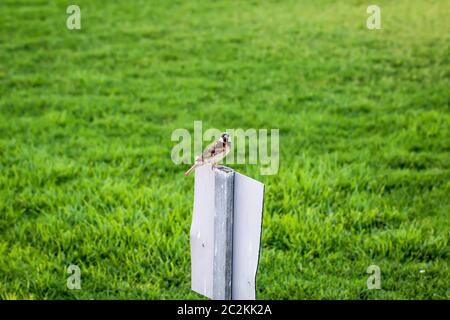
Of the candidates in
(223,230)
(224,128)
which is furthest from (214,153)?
(224,128)

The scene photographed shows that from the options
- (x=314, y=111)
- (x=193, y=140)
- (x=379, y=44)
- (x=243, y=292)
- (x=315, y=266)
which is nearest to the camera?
(x=243, y=292)

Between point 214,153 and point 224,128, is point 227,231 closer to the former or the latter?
point 214,153

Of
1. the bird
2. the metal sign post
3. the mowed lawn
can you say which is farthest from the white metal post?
the mowed lawn

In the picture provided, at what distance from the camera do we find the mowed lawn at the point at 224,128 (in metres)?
4.38

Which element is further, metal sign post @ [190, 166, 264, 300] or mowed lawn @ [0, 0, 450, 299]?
mowed lawn @ [0, 0, 450, 299]

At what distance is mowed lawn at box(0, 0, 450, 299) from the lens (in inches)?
172

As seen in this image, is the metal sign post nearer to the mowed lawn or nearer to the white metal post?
the white metal post

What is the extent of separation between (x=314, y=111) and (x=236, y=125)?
3.34 ft

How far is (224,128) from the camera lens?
691cm

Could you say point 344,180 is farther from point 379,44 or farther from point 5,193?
point 379,44

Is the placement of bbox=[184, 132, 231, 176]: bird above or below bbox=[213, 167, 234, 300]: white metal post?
above

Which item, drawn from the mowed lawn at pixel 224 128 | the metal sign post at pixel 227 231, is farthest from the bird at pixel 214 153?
the mowed lawn at pixel 224 128

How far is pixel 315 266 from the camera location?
4371 mm

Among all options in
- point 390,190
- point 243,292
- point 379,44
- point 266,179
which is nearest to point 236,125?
point 266,179
